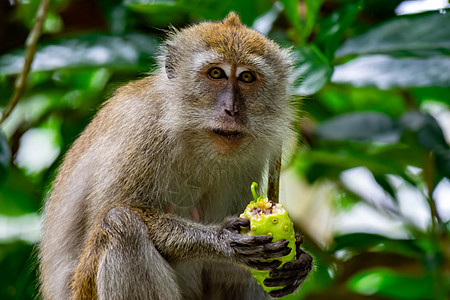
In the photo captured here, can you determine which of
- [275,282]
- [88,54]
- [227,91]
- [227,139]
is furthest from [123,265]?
[88,54]

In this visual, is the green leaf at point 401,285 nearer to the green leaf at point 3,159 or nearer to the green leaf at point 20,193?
the green leaf at point 20,193

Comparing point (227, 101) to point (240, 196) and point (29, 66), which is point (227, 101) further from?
point (29, 66)

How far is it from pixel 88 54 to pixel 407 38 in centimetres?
308

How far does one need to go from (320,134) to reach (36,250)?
123 inches

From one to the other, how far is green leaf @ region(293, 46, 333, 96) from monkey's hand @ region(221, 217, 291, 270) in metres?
1.42

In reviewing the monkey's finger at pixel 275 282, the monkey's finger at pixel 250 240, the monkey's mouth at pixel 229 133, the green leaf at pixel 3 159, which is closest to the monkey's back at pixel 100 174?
→ the green leaf at pixel 3 159

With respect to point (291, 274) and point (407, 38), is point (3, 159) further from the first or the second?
point (407, 38)

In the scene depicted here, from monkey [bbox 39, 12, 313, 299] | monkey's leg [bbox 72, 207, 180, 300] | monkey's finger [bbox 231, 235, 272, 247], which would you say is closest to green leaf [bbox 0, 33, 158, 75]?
monkey [bbox 39, 12, 313, 299]

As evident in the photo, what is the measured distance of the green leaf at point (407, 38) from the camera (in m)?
5.51

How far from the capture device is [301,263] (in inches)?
178

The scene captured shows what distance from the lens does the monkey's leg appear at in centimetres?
439

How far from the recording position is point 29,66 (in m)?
5.49

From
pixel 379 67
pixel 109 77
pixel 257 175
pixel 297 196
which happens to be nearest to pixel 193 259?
pixel 257 175

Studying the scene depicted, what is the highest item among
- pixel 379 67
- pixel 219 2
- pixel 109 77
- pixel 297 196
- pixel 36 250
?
pixel 219 2
